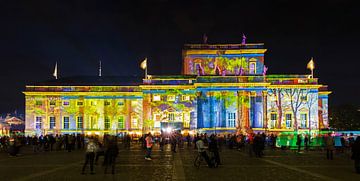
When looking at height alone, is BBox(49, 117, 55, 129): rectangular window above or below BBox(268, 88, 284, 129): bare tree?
below

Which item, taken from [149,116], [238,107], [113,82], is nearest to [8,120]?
[113,82]

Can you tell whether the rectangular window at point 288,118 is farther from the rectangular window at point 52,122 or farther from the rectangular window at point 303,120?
the rectangular window at point 52,122

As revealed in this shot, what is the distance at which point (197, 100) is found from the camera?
79062mm

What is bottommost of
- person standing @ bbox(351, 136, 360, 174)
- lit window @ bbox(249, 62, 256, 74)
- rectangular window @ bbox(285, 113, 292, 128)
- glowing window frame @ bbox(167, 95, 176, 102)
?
person standing @ bbox(351, 136, 360, 174)

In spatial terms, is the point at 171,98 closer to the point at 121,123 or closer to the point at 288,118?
the point at 121,123

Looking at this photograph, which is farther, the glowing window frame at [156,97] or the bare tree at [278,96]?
the glowing window frame at [156,97]

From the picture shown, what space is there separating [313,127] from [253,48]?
661 inches

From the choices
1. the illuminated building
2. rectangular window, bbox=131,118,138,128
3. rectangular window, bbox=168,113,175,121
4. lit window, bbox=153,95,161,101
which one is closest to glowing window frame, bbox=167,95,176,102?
the illuminated building

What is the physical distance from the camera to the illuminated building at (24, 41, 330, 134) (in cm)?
7806

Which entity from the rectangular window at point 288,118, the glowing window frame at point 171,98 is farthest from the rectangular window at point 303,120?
the glowing window frame at point 171,98

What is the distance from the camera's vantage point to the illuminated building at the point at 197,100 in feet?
256

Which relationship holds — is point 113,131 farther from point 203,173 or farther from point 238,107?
point 203,173

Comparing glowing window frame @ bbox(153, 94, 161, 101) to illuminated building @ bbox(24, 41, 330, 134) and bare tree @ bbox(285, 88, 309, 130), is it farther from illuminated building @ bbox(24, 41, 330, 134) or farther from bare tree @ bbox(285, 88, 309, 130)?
bare tree @ bbox(285, 88, 309, 130)

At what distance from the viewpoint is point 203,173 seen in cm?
2420
